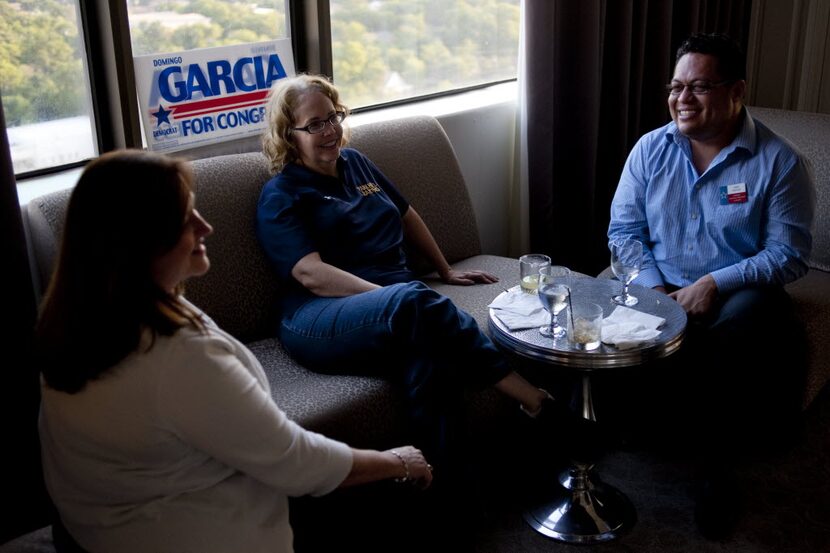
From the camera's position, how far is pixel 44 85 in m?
2.24

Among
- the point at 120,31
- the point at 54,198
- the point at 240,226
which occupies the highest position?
the point at 120,31

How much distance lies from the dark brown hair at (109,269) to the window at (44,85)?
1.08 meters

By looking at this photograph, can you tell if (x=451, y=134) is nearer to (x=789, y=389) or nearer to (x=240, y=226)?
(x=240, y=226)

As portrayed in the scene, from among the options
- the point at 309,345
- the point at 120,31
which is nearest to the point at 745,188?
the point at 309,345

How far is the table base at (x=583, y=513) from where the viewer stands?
2.15 m

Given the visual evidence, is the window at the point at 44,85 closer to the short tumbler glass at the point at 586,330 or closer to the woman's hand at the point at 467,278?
the woman's hand at the point at 467,278

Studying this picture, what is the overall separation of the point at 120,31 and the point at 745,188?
1748 millimetres

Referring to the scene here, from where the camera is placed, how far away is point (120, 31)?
2.26 m

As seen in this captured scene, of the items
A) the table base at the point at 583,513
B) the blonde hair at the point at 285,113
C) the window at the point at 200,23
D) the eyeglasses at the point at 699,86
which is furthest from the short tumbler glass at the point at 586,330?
the window at the point at 200,23

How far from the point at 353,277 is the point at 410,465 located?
752 millimetres

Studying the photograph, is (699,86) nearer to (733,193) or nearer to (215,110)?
(733,193)

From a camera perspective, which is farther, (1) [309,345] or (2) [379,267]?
(2) [379,267]

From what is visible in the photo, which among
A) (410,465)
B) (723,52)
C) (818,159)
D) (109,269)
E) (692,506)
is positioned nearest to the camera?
(109,269)

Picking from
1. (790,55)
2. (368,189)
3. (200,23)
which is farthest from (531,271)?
(790,55)
